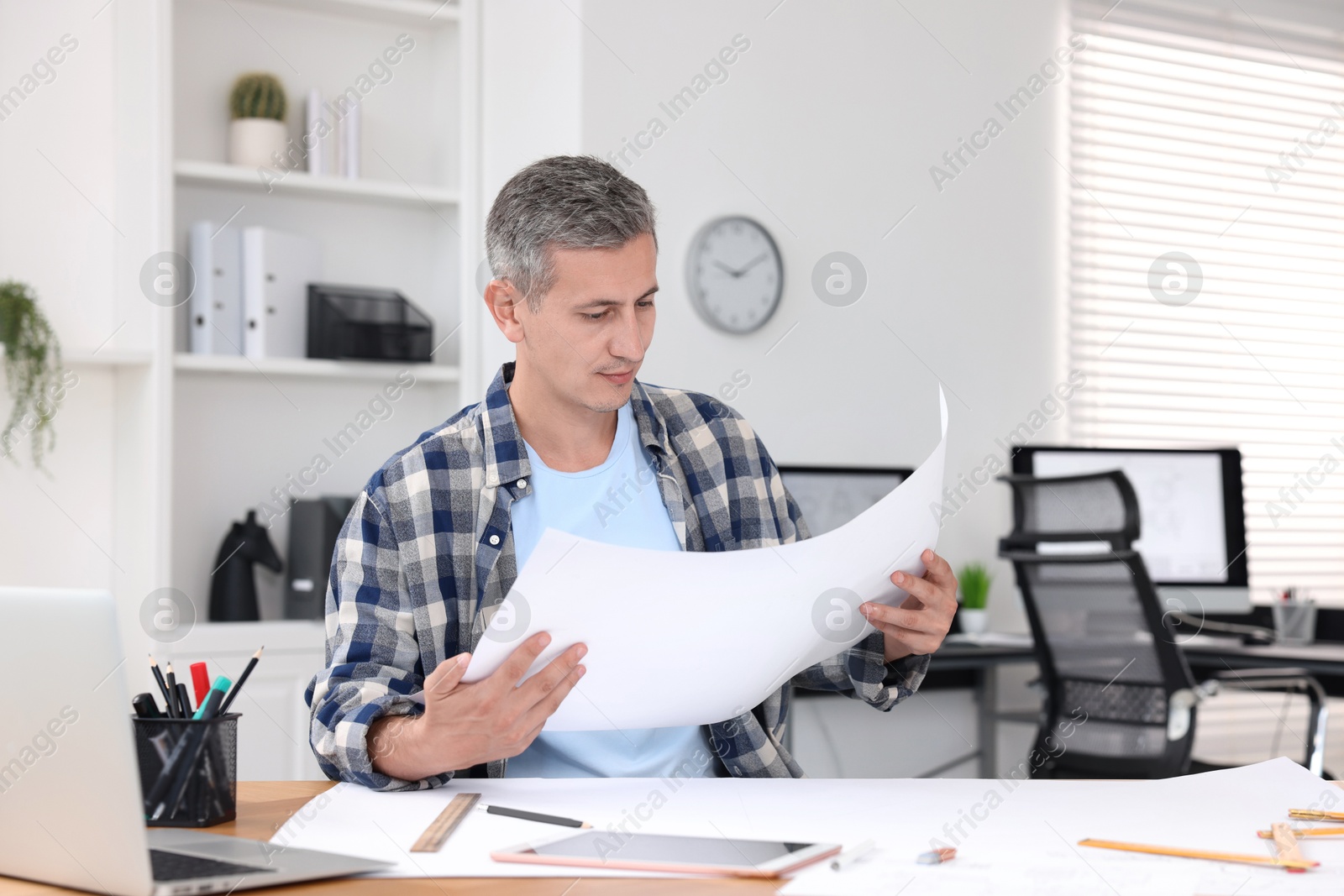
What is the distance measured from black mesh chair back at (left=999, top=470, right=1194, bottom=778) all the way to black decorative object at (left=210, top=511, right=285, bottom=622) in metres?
1.85

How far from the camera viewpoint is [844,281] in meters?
3.52

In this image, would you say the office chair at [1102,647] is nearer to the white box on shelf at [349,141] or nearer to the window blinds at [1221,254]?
the window blinds at [1221,254]

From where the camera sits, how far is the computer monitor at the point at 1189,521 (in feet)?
11.7

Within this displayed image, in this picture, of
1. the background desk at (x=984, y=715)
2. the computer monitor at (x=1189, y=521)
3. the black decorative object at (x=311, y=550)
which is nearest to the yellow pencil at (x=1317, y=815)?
the background desk at (x=984, y=715)

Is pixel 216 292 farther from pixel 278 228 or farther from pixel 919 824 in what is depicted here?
pixel 919 824

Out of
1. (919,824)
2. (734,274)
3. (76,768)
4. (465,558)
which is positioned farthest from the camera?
(734,274)

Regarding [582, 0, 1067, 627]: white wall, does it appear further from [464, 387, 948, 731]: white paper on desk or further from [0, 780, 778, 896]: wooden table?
[0, 780, 778, 896]: wooden table

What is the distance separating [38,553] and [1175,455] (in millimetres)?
3124

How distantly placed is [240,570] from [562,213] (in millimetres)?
1980

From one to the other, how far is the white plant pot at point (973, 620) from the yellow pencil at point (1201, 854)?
2.60 meters

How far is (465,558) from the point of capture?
1.37m

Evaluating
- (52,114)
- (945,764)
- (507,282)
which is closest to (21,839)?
(507,282)

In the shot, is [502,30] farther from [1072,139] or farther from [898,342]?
[1072,139]

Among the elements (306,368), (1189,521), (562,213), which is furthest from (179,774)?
(1189,521)
